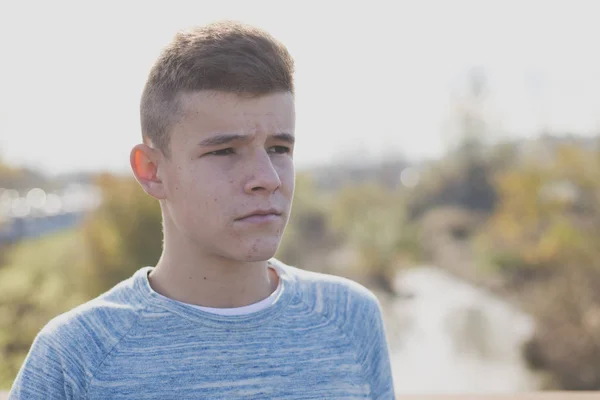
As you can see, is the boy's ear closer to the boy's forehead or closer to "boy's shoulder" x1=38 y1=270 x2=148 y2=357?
the boy's forehead

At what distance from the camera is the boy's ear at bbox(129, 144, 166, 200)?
1556mm

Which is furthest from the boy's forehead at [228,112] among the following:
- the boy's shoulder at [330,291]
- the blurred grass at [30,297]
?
the blurred grass at [30,297]

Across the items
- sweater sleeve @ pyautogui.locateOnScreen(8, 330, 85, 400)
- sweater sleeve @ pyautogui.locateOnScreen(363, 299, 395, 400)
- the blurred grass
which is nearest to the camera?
sweater sleeve @ pyautogui.locateOnScreen(8, 330, 85, 400)

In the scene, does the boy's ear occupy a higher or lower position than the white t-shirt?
higher

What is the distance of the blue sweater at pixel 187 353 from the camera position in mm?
1452

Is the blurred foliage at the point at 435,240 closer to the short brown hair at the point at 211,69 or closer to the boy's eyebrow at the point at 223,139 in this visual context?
the short brown hair at the point at 211,69

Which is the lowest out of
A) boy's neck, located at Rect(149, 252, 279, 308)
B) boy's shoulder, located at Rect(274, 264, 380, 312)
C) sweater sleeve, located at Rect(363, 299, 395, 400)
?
sweater sleeve, located at Rect(363, 299, 395, 400)

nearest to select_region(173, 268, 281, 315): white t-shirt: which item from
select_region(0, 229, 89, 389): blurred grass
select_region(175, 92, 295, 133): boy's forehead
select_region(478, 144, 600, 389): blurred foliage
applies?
select_region(175, 92, 295, 133): boy's forehead

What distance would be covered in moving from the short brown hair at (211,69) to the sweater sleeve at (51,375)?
1.58ft

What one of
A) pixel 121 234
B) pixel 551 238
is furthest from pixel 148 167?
pixel 551 238

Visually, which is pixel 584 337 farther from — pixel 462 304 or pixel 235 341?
pixel 235 341

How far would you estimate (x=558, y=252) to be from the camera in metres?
8.91

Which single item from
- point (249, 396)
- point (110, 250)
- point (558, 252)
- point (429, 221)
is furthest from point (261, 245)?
point (429, 221)

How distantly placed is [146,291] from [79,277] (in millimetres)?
6544
